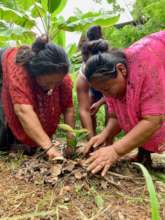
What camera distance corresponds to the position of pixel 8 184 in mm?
2049

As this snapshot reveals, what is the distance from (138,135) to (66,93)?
85 cm

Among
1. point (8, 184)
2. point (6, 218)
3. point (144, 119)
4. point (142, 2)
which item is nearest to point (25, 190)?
point (8, 184)

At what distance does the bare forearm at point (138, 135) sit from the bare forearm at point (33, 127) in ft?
1.56

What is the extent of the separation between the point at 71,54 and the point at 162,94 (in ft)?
14.2

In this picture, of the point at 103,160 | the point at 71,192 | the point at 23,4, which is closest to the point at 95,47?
the point at 103,160

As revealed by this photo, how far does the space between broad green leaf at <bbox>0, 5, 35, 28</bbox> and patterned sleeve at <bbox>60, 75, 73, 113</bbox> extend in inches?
120

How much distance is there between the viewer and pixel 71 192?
190cm

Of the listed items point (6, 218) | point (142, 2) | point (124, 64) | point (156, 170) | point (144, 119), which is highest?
point (142, 2)

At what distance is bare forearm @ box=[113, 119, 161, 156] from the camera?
2.10m

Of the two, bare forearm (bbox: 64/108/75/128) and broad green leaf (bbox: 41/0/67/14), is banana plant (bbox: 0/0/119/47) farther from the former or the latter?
bare forearm (bbox: 64/108/75/128)

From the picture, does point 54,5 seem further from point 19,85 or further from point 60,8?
point 19,85

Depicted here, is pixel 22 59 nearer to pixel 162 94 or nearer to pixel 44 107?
pixel 44 107

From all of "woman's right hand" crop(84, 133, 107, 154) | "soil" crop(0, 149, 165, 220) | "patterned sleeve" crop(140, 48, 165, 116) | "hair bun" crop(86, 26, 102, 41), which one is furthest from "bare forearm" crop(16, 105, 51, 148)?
"hair bun" crop(86, 26, 102, 41)

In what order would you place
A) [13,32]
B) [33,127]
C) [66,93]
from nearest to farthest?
[33,127] → [66,93] → [13,32]
